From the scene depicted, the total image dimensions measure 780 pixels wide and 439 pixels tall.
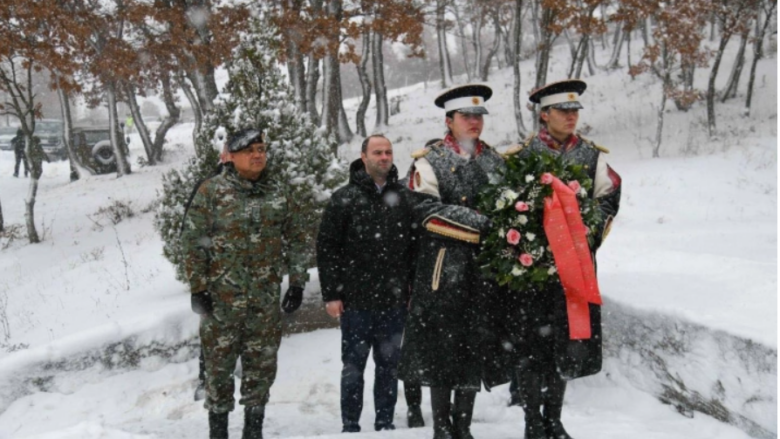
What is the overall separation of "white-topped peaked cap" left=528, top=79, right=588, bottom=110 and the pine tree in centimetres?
303

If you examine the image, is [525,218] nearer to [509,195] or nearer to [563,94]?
[509,195]

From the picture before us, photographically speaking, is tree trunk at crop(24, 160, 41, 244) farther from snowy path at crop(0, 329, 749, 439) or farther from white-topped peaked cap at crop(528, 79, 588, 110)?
white-topped peaked cap at crop(528, 79, 588, 110)

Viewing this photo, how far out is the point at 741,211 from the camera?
408 inches

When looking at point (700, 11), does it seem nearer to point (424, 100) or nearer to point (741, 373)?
point (741, 373)

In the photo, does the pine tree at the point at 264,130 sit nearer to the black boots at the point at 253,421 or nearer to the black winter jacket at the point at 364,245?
the black winter jacket at the point at 364,245

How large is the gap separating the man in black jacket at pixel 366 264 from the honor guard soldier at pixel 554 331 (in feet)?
3.23

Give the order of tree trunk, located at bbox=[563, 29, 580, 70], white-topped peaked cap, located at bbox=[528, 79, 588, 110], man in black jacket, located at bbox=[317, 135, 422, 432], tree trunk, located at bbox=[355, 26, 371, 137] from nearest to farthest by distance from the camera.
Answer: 1. white-topped peaked cap, located at bbox=[528, 79, 588, 110]
2. man in black jacket, located at bbox=[317, 135, 422, 432]
3. tree trunk, located at bbox=[563, 29, 580, 70]
4. tree trunk, located at bbox=[355, 26, 371, 137]

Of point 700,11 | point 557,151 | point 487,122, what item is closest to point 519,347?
point 557,151

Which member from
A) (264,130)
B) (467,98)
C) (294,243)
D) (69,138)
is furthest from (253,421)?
(69,138)

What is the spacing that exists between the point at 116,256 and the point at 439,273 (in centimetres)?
906

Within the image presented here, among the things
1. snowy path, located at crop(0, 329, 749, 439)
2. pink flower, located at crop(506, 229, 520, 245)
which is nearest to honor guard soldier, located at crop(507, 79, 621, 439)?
pink flower, located at crop(506, 229, 520, 245)

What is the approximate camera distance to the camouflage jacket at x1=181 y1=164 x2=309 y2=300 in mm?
4012

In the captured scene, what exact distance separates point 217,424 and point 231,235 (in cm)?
126

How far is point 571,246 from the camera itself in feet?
11.4
